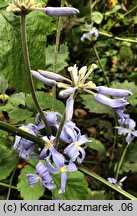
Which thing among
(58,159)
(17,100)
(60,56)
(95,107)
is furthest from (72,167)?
(95,107)

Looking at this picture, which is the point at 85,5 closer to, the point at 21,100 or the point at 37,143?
the point at 21,100

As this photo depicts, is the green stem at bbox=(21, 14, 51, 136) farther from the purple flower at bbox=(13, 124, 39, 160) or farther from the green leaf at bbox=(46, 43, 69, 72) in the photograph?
the green leaf at bbox=(46, 43, 69, 72)

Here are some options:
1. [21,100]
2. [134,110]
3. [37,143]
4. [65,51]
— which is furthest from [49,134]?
[134,110]

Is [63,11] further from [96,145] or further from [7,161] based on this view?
[96,145]

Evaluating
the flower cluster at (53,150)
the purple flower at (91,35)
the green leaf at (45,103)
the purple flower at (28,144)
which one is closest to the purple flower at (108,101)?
the flower cluster at (53,150)

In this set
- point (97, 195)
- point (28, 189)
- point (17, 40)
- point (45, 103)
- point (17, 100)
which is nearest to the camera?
point (17, 40)

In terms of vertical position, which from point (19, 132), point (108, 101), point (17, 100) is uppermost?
point (108, 101)

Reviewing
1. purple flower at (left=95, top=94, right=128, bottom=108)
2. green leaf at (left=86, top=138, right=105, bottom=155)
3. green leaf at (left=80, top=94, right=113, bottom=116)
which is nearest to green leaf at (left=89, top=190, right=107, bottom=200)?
green leaf at (left=86, top=138, right=105, bottom=155)

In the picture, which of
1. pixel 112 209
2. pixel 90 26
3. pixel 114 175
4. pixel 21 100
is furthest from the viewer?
pixel 90 26
